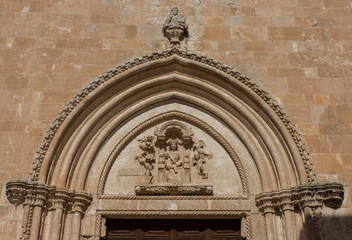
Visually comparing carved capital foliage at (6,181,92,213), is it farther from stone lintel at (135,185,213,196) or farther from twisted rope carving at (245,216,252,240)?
twisted rope carving at (245,216,252,240)

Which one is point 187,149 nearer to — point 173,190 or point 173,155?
point 173,155

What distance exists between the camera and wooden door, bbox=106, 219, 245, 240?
25.0 ft

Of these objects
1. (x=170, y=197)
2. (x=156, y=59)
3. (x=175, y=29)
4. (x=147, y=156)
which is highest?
(x=175, y=29)

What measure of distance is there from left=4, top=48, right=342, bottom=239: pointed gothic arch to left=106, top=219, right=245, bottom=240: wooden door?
25 cm

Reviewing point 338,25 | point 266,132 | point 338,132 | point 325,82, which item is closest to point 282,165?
point 266,132

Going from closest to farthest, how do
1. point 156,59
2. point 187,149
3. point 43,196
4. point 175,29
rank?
1. point 43,196
2. point 187,149
3. point 156,59
4. point 175,29

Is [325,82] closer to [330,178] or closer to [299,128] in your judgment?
[299,128]

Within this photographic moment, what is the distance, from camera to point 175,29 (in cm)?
850

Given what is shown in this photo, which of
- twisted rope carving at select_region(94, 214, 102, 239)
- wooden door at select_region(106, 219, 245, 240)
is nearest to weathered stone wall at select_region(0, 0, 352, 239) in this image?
twisted rope carving at select_region(94, 214, 102, 239)

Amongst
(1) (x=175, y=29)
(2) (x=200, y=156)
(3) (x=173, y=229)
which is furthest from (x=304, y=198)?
(1) (x=175, y=29)

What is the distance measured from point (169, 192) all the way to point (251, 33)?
3.36m

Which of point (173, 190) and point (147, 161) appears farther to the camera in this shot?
point (147, 161)

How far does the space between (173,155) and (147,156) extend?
1.50ft

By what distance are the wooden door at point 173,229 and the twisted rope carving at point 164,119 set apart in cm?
62
